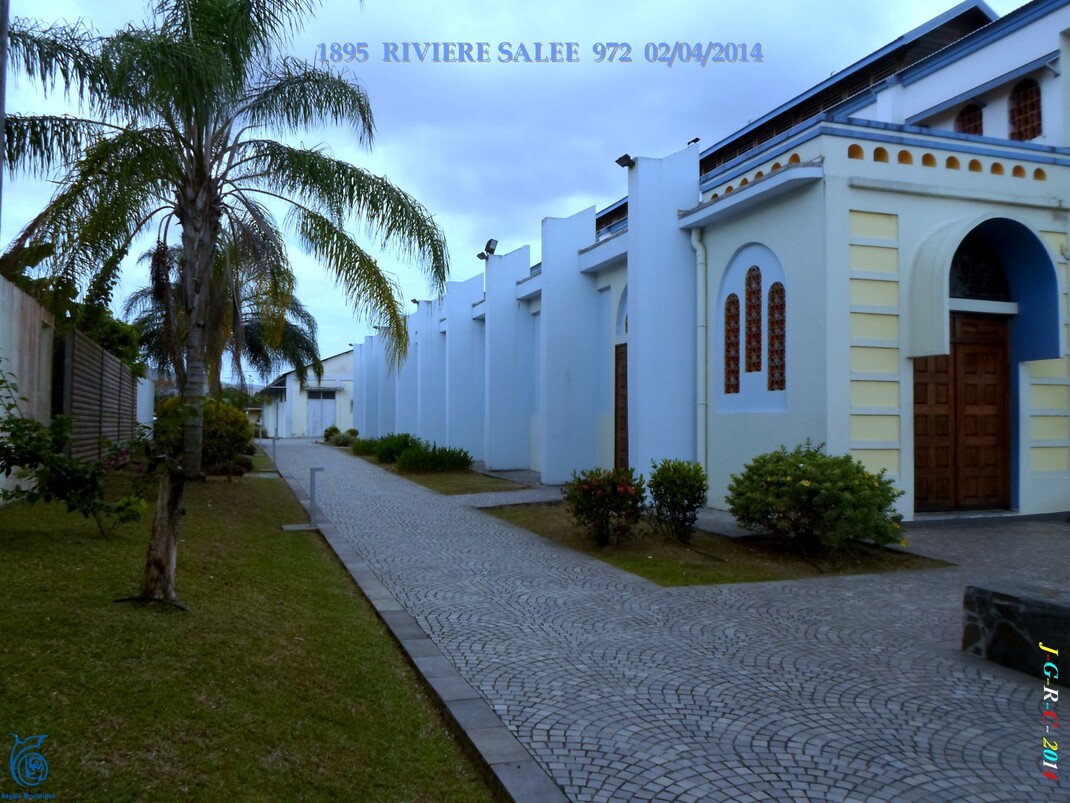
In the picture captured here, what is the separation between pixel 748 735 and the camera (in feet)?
14.5

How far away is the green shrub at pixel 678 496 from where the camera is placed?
10406mm

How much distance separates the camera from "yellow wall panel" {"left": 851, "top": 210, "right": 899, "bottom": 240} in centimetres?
1091

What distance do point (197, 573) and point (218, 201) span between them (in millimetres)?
7069

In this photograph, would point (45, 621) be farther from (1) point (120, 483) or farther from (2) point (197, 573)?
(1) point (120, 483)

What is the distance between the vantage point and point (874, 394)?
1089cm

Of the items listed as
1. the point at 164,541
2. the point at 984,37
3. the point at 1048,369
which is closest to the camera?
the point at 164,541

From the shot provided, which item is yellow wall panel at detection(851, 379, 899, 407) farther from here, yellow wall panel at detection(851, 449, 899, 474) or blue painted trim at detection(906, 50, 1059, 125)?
blue painted trim at detection(906, 50, 1059, 125)

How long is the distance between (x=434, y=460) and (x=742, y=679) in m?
17.4

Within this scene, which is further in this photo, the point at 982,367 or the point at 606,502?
the point at 982,367

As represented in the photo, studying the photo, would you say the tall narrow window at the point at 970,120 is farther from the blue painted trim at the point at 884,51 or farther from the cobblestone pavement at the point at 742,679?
the cobblestone pavement at the point at 742,679

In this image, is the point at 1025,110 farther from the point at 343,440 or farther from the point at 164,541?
the point at 343,440

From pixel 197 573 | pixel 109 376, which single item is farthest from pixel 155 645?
pixel 109 376

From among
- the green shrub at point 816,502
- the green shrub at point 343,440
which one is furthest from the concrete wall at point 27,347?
the green shrub at point 343,440

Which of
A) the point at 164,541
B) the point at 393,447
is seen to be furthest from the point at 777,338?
the point at 393,447
